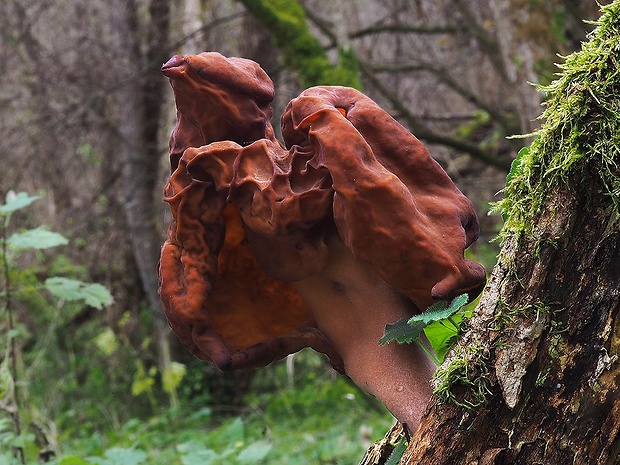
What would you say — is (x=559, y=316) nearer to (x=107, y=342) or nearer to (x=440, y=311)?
(x=440, y=311)

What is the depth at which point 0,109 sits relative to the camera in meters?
10.1

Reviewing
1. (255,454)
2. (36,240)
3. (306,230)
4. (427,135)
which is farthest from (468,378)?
(427,135)

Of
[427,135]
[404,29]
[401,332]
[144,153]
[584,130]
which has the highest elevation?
[584,130]

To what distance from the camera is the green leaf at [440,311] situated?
1.84 meters

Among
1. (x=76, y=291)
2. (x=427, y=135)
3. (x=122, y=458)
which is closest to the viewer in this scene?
(x=122, y=458)

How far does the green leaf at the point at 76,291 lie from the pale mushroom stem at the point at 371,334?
1.90 meters

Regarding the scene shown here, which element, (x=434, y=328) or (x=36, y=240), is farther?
(x=36, y=240)

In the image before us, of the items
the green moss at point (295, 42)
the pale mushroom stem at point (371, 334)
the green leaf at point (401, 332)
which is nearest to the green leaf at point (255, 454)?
the pale mushroom stem at point (371, 334)

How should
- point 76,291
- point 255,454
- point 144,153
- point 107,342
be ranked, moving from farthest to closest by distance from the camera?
point 144,153 < point 107,342 < point 76,291 < point 255,454

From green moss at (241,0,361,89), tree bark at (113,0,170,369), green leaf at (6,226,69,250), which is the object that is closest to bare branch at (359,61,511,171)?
green moss at (241,0,361,89)

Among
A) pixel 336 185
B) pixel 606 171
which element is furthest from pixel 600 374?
pixel 336 185

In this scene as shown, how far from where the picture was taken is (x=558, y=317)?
5.74 feet

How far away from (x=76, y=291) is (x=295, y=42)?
172 inches

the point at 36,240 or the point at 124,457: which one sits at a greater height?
the point at 36,240
